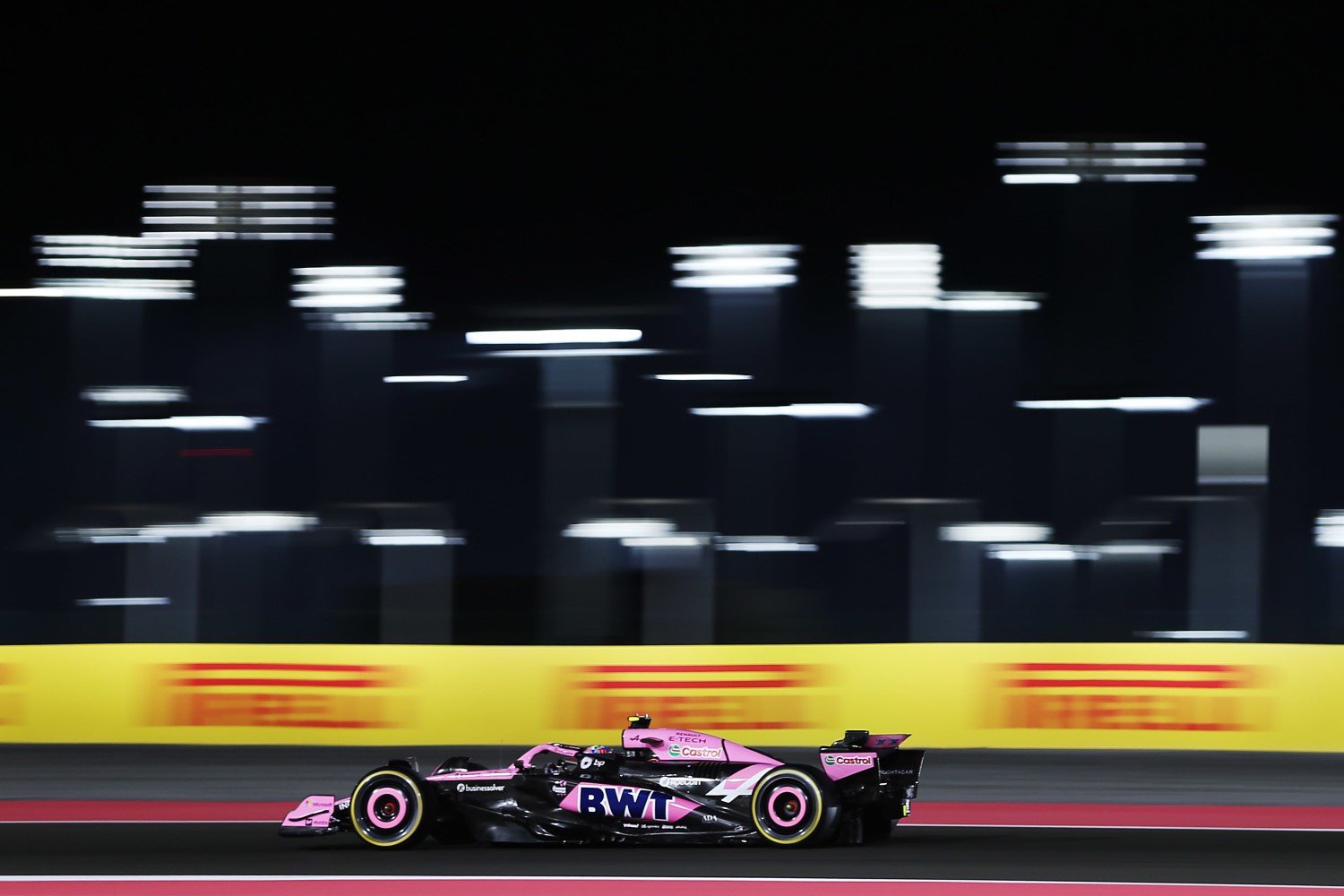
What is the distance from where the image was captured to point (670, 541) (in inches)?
640

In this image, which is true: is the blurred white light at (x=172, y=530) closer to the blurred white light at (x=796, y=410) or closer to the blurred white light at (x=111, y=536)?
the blurred white light at (x=111, y=536)

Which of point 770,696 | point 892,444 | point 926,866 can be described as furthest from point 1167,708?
point 892,444

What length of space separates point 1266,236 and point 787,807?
1127cm

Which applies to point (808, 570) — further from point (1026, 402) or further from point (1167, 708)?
point (1167, 708)

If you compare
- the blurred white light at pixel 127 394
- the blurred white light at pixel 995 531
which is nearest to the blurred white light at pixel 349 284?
the blurred white light at pixel 127 394

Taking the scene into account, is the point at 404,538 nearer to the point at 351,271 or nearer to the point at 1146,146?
the point at 351,271

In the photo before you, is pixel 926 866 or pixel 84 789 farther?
pixel 84 789

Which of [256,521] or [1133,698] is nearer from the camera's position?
[1133,698]

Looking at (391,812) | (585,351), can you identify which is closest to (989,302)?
(585,351)

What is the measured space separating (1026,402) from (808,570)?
3.57 metres

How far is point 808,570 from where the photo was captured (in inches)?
750

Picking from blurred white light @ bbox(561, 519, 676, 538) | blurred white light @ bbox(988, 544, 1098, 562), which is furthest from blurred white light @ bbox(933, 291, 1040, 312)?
blurred white light @ bbox(561, 519, 676, 538)

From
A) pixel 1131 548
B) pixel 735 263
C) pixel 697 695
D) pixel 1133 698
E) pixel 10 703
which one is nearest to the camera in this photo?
pixel 1133 698

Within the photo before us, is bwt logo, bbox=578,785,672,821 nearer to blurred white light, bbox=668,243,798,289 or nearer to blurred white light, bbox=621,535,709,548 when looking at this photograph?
blurred white light, bbox=621,535,709,548
